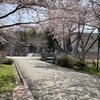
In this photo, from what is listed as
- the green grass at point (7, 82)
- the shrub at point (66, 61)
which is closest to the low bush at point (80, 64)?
the shrub at point (66, 61)

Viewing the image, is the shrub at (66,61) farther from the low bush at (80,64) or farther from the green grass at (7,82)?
the green grass at (7,82)

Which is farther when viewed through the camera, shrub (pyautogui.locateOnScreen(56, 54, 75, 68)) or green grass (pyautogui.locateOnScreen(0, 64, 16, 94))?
shrub (pyautogui.locateOnScreen(56, 54, 75, 68))

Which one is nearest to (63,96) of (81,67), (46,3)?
(46,3)

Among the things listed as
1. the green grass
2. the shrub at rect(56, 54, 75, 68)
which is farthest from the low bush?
the green grass

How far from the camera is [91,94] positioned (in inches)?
313

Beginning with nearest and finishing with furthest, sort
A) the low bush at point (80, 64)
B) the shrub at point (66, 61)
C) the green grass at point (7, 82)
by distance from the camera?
the green grass at point (7, 82) → the low bush at point (80, 64) → the shrub at point (66, 61)

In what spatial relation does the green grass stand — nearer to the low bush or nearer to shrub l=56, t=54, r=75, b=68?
the low bush

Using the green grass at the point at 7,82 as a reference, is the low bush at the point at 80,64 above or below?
below

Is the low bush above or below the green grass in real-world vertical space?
below

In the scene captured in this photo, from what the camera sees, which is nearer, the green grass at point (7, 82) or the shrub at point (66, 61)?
the green grass at point (7, 82)

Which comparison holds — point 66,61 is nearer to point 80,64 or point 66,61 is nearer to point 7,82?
point 80,64

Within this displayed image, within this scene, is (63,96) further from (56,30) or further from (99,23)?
(56,30)

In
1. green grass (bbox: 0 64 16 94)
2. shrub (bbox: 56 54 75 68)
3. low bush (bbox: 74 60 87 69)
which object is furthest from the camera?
shrub (bbox: 56 54 75 68)

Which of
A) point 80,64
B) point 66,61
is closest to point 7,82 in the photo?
point 80,64
